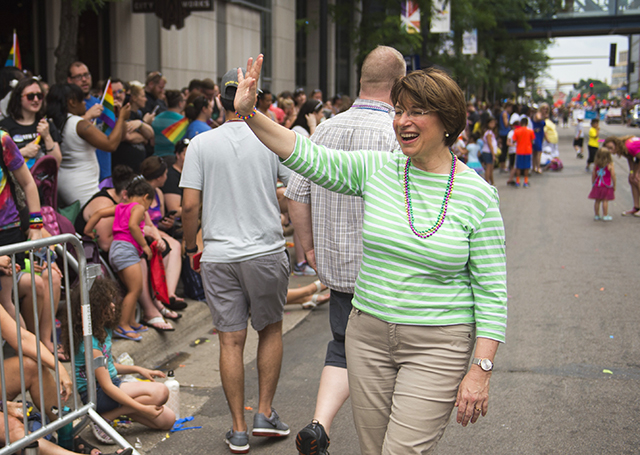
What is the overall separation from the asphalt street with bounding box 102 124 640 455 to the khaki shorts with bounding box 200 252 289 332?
76 cm

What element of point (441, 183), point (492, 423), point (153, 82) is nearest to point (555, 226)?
point (153, 82)

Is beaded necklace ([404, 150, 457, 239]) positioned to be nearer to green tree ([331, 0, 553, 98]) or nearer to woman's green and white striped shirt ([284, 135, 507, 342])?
woman's green and white striped shirt ([284, 135, 507, 342])

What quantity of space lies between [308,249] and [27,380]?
66.7 inches

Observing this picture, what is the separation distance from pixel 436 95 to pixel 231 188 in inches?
74.4

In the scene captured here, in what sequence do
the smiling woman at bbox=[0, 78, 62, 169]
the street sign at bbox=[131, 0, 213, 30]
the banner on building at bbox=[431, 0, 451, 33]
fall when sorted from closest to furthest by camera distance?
1. the smiling woman at bbox=[0, 78, 62, 169]
2. the street sign at bbox=[131, 0, 213, 30]
3. the banner on building at bbox=[431, 0, 451, 33]

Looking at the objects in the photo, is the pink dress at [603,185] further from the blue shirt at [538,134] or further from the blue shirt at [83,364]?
the blue shirt at [83,364]

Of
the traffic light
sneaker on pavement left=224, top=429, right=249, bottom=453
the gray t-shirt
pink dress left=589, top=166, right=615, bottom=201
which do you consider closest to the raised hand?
the gray t-shirt

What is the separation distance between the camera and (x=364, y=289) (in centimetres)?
271

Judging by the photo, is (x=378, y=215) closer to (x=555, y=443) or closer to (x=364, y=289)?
(x=364, y=289)

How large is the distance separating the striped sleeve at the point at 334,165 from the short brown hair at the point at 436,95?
0.27m

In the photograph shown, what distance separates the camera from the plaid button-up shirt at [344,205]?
3.73m

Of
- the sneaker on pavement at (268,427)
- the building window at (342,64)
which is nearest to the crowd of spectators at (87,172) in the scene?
the sneaker on pavement at (268,427)

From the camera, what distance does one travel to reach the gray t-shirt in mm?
4141

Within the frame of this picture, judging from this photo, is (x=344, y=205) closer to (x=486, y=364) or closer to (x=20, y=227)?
(x=486, y=364)
